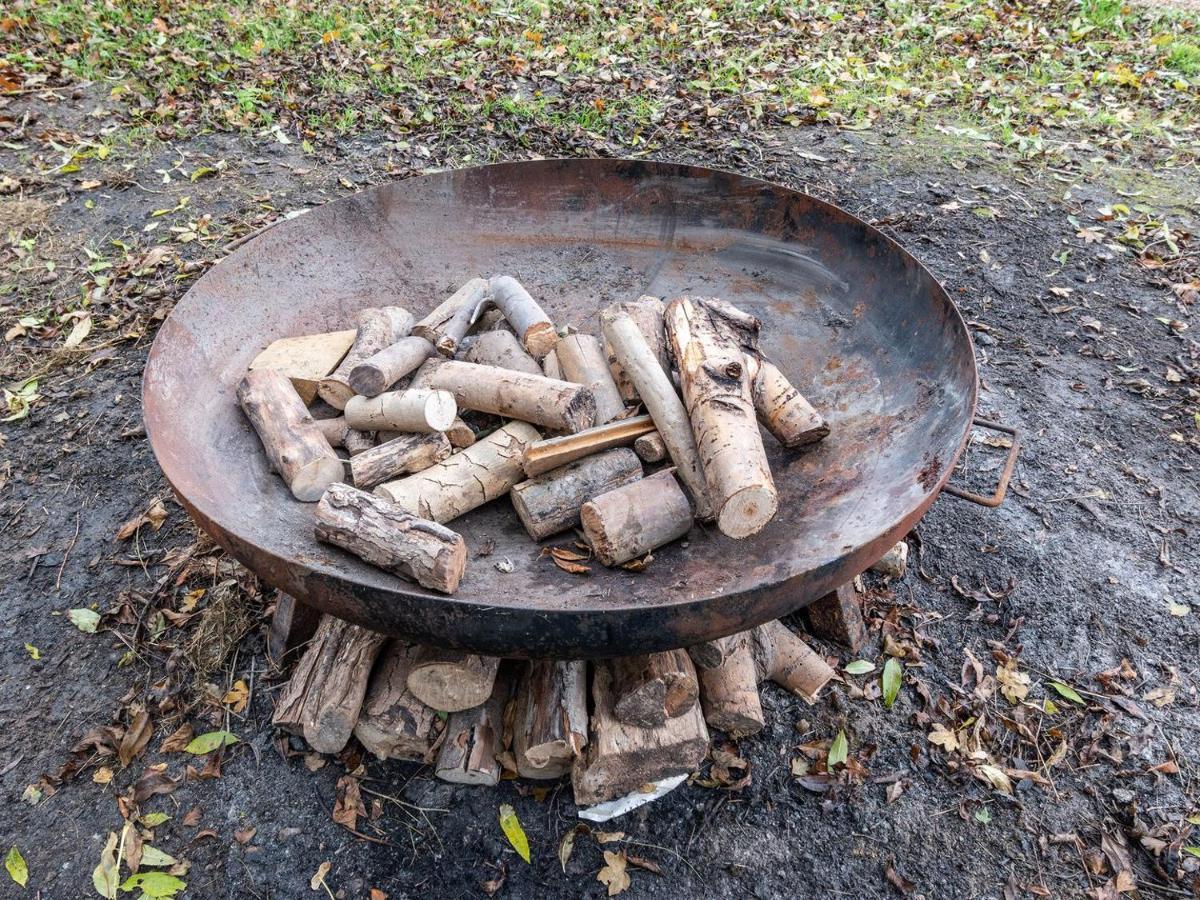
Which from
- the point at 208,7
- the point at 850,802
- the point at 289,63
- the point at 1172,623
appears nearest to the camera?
the point at 850,802

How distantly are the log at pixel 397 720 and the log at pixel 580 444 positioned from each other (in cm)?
74

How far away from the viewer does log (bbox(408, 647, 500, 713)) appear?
2.32 meters

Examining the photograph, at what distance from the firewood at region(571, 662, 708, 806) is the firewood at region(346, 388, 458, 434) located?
1008mm

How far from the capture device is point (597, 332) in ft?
10.3

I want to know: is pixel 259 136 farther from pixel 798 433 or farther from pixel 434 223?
pixel 798 433

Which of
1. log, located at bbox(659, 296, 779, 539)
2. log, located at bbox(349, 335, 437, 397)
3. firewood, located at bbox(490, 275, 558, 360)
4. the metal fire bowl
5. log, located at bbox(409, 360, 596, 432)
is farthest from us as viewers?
firewood, located at bbox(490, 275, 558, 360)

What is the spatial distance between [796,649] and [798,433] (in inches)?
29.4

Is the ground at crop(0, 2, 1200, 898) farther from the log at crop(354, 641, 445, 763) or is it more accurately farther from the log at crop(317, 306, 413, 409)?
the log at crop(317, 306, 413, 409)

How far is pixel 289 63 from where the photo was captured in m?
6.67

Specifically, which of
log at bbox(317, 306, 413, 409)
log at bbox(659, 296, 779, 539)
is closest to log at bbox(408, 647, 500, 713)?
log at bbox(659, 296, 779, 539)

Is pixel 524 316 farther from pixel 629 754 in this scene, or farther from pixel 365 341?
pixel 629 754

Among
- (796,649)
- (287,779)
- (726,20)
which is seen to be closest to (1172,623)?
(796,649)

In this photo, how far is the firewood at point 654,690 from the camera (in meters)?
2.23

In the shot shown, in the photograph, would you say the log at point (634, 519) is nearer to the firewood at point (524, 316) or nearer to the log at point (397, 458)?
the log at point (397, 458)
